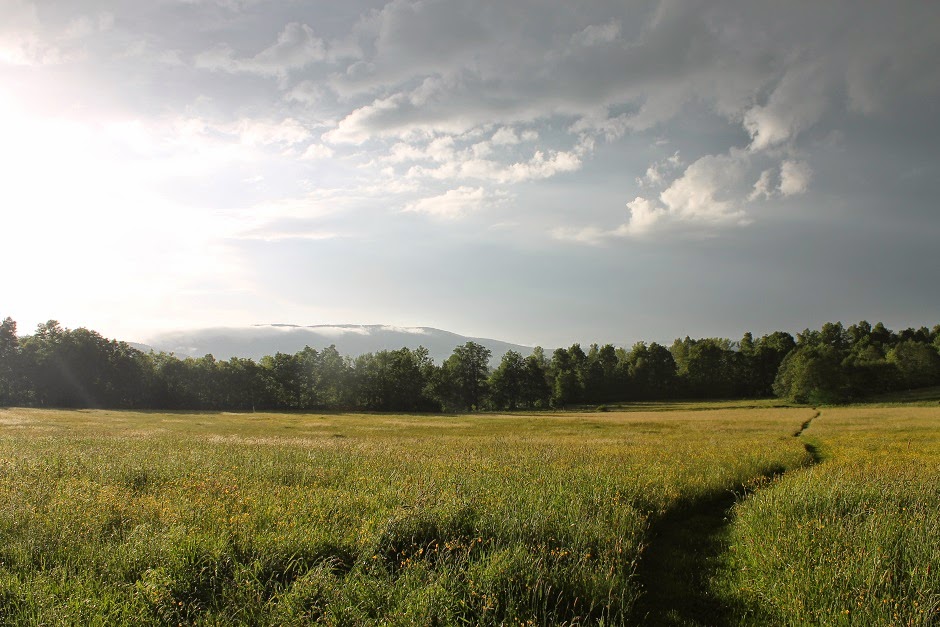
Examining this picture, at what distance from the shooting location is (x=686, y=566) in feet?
28.0

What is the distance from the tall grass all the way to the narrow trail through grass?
0.38 m

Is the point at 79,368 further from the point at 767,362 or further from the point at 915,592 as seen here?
the point at 767,362

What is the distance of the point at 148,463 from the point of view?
13617 mm

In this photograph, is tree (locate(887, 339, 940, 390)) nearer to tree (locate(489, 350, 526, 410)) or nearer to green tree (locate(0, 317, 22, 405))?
tree (locate(489, 350, 526, 410))

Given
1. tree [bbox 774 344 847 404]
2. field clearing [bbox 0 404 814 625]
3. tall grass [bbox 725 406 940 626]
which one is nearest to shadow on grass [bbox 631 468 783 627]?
field clearing [bbox 0 404 814 625]

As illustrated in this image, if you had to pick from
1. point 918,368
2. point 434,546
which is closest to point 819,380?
point 918,368

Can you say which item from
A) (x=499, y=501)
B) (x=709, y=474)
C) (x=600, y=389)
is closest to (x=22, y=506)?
(x=499, y=501)

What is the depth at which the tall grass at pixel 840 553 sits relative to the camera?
19.8 feet

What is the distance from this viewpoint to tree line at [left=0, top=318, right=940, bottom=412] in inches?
3270

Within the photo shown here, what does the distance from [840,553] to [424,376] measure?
3798 inches

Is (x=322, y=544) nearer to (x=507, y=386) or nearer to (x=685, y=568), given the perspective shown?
(x=685, y=568)

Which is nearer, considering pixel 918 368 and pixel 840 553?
pixel 840 553

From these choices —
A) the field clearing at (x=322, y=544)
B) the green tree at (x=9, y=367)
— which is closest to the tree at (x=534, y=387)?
the field clearing at (x=322, y=544)

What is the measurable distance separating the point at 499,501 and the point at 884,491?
8.66m
